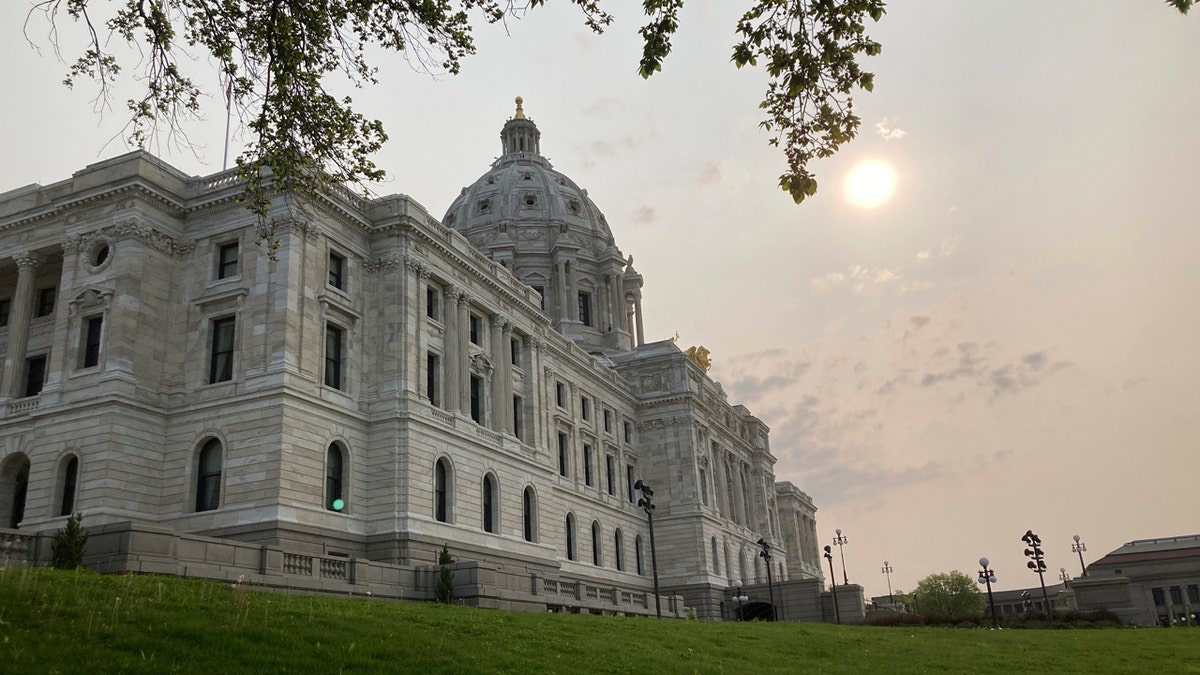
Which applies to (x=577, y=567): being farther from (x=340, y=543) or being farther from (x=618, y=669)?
(x=618, y=669)

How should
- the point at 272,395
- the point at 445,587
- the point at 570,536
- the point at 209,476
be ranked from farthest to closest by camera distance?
the point at 570,536 → the point at 209,476 → the point at 272,395 → the point at 445,587

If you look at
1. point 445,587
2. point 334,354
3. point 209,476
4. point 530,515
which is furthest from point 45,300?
point 445,587

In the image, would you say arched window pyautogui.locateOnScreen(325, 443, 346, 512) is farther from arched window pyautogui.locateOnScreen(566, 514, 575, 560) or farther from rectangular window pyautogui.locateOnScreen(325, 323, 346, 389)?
arched window pyautogui.locateOnScreen(566, 514, 575, 560)

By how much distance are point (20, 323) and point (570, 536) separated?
33360 millimetres

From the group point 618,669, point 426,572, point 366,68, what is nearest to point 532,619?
point 618,669

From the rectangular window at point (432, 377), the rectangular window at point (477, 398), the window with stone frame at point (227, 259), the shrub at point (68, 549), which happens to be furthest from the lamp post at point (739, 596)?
the shrub at point (68, 549)

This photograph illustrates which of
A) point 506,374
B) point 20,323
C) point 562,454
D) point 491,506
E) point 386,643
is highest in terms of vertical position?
point 20,323

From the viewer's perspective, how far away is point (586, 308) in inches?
3632

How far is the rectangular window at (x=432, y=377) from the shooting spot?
142 feet

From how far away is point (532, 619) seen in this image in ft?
Answer: 77.9

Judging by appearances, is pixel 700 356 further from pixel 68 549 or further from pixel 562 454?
pixel 68 549

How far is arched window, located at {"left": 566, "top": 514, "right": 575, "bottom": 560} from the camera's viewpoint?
60.9m

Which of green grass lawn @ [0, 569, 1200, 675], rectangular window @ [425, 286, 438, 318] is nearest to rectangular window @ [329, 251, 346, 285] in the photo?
rectangular window @ [425, 286, 438, 318]

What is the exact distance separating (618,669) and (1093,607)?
4814 centimetres
